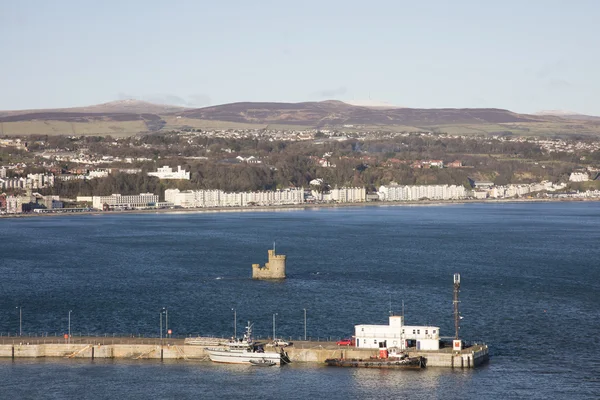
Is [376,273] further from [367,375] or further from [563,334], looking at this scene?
[367,375]

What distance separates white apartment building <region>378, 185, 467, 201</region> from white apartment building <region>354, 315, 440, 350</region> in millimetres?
79173

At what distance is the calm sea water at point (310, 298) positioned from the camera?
20.3 meters

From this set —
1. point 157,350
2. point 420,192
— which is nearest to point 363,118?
point 420,192

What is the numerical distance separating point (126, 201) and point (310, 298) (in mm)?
58419

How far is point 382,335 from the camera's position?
22.0 meters

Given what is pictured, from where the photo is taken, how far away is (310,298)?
29.9 metres

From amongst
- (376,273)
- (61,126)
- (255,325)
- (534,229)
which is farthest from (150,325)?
(61,126)

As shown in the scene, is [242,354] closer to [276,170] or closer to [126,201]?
[126,201]

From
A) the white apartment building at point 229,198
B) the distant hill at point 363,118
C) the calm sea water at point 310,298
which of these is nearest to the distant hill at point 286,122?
Result: the distant hill at point 363,118

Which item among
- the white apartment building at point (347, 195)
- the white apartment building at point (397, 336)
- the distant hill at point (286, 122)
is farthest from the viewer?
the distant hill at point (286, 122)

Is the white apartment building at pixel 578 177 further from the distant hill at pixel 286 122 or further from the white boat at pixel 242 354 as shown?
the white boat at pixel 242 354

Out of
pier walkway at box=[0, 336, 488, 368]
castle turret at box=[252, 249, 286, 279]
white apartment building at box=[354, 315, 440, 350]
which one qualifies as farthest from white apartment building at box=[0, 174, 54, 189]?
white apartment building at box=[354, 315, 440, 350]

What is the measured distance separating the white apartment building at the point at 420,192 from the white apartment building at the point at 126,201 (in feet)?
74.3

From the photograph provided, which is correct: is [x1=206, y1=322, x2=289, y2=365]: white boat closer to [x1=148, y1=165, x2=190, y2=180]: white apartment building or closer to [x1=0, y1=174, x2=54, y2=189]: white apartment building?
[x1=0, y1=174, x2=54, y2=189]: white apartment building
